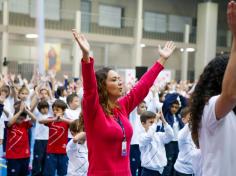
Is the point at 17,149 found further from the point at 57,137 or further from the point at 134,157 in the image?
the point at 134,157

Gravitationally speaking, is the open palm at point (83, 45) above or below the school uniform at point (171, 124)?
above

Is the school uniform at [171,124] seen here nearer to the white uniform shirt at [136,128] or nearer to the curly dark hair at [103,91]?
the white uniform shirt at [136,128]

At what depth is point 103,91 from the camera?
2.57 m

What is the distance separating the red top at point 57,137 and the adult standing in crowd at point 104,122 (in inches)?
132

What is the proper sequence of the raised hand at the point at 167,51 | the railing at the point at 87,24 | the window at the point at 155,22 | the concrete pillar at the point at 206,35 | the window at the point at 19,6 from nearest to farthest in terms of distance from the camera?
the raised hand at the point at 167,51 < the window at the point at 19,6 < the railing at the point at 87,24 < the window at the point at 155,22 < the concrete pillar at the point at 206,35

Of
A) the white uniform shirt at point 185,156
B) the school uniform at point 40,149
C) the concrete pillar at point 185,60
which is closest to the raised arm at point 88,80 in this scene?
the white uniform shirt at point 185,156

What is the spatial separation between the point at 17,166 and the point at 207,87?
4.23 m

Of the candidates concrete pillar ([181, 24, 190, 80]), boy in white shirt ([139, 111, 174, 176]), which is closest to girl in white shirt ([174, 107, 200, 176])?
boy in white shirt ([139, 111, 174, 176])

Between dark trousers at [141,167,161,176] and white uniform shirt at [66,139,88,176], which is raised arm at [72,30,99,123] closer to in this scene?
white uniform shirt at [66,139,88,176]

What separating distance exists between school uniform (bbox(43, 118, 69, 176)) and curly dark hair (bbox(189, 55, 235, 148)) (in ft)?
13.8

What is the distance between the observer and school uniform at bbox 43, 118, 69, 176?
19.3 ft

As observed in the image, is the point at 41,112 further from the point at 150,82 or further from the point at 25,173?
the point at 150,82

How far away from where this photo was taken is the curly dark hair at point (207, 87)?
179 cm

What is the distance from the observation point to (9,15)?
18.5 metres
